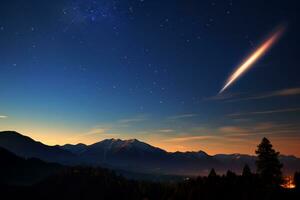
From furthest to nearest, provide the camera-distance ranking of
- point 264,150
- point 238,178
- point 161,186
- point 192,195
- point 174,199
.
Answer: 1. point 161,186
2. point 174,199
3. point 192,195
4. point 238,178
5. point 264,150

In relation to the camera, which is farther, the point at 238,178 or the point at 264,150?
the point at 238,178

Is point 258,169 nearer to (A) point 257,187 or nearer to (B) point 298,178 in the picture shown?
(A) point 257,187

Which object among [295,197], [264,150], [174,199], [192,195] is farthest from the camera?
[174,199]

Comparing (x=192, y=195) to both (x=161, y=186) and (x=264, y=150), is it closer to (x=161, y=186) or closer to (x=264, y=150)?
(x=264, y=150)

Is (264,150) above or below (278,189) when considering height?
above

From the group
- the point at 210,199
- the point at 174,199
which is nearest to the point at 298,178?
the point at 210,199

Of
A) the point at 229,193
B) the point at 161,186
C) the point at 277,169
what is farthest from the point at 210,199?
the point at 161,186

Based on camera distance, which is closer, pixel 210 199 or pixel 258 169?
pixel 258 169
